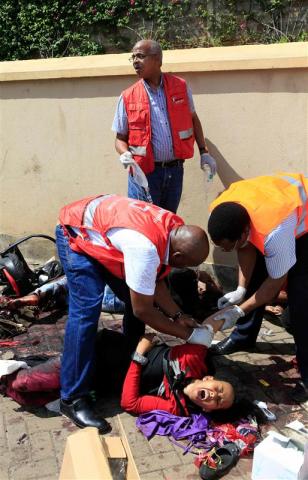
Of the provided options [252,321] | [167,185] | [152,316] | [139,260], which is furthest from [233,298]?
[167,185]

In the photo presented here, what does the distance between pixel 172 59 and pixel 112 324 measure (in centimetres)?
226

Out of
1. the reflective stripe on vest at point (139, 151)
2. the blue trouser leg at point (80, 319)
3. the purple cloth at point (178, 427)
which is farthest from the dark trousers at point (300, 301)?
the reflective stripe on vest at point (139, 151)

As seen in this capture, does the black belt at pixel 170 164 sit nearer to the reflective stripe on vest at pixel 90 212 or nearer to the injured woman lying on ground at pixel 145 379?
the reflective stripe on vest at pixel 90 212

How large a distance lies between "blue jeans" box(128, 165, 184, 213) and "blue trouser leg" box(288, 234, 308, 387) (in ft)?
4.70

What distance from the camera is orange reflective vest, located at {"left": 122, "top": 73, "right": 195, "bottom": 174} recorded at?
4.26 m

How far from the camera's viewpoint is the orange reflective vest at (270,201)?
3045mm

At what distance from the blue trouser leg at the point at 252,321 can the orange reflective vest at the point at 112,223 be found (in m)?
0.89

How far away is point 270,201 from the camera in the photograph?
3090 mm

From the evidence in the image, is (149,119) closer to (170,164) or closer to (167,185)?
(170,164)

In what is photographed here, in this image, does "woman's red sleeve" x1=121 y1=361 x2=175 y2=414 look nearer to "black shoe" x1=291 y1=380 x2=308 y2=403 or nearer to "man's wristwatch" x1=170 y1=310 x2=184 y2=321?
"man's wristwatch" x1=170 y1=310 x2=184 y2=321

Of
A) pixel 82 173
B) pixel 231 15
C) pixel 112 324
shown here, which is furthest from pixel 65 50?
pixel 112 324

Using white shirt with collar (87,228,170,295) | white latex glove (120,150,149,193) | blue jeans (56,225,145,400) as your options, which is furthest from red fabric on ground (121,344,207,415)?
white latex glove (120,150,149,193)

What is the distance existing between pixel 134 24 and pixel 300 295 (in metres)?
5.36

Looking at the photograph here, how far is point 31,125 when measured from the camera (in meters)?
5.43
